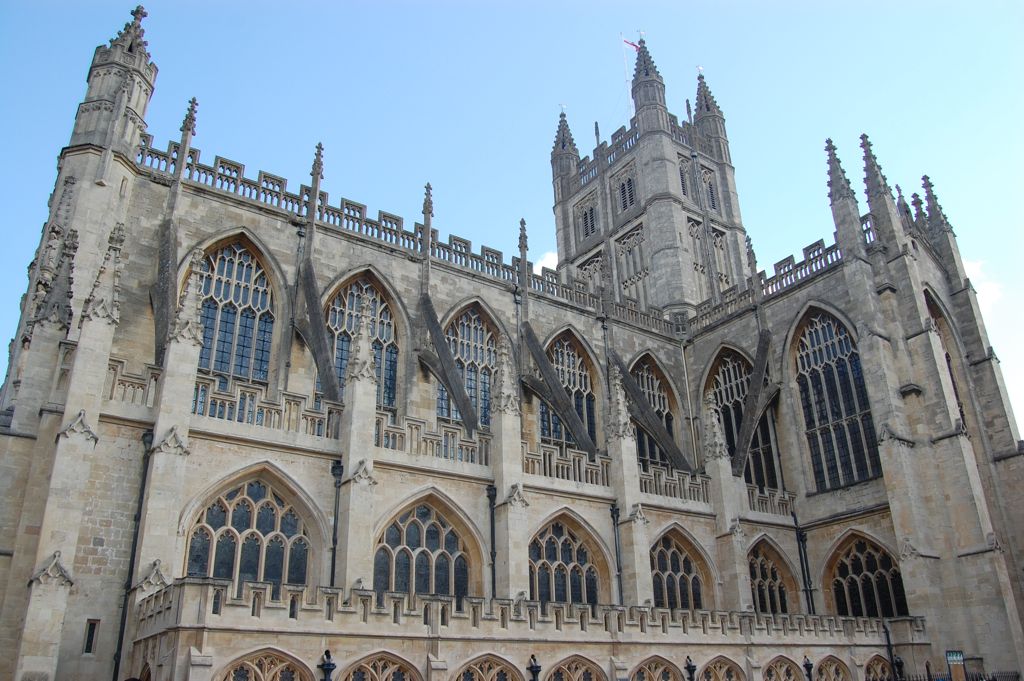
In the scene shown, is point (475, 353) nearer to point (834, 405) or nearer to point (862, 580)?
point (834, 405)

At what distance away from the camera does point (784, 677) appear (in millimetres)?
18438

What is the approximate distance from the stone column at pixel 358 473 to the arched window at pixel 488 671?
3.11 m

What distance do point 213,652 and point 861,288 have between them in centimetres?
2133

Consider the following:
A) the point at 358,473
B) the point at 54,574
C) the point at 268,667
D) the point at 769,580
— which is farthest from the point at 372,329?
the point at 769,580

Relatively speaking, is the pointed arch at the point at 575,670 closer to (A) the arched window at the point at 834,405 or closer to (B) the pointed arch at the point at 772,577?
(B) the pointed arch at the point at 772,577

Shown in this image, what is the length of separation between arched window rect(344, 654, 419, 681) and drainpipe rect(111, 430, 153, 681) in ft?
14.1

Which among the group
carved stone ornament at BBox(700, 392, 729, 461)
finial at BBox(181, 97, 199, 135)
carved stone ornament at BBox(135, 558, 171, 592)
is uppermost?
finial at BBox(181, 97, 199, 135)

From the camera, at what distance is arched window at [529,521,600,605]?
20.2 metres

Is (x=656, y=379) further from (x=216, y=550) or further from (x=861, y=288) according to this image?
(x=216, y=550)

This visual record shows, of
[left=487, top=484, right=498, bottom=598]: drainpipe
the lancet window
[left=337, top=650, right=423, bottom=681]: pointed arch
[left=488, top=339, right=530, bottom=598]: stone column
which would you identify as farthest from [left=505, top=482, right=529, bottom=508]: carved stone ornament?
the lancet window

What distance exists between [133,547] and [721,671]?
12.0m

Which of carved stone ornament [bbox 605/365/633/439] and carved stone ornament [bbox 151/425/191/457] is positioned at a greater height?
carved stone ornament [bbox 605/365/633/439]

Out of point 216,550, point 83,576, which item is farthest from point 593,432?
point 83,576

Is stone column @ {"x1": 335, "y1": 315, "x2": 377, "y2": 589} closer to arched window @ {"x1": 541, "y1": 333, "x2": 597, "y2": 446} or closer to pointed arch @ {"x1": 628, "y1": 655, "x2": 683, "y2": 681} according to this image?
pointed arch @ {"x1": 628, "y1": 655, "x2": 683, "y2": 681}
